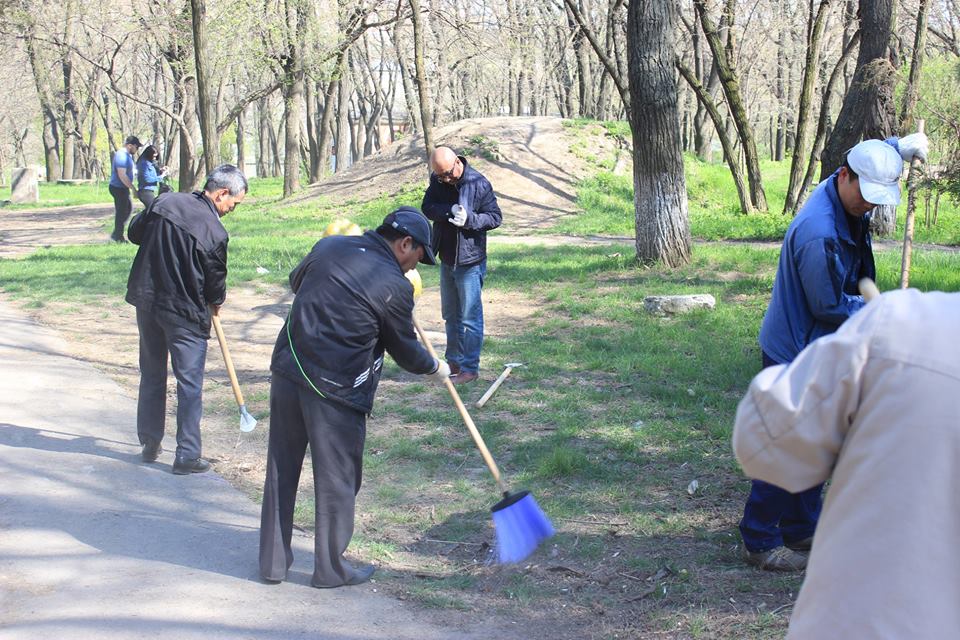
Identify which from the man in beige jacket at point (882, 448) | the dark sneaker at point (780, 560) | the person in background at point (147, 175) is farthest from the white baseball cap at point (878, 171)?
the person in background at point (147, 175)

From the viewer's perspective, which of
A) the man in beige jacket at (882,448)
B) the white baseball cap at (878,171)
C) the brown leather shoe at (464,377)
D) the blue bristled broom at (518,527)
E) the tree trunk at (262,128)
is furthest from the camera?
the tree trunk at (262,128)

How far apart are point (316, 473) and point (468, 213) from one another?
363 centimetres

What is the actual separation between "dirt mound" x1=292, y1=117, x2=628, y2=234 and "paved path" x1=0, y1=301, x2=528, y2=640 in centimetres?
1100

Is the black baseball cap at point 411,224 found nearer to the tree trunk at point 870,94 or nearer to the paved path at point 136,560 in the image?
the paved path at point 136,560

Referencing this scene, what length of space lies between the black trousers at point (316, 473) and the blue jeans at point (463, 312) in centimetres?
339

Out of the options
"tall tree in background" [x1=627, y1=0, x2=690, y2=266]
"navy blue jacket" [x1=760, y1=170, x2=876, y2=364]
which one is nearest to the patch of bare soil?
"tall tree in background" [x1=627, y1=0, x2=690, y2=266]

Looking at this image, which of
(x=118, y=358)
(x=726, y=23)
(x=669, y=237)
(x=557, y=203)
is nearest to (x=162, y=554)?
(x=118, y=358)

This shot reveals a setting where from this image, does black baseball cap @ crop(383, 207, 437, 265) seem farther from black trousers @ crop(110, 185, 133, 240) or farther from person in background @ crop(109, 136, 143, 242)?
black trousers @ crop(110, 185, 133, 240)

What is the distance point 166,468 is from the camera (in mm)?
6168

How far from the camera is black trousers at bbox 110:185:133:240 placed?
15859 mm

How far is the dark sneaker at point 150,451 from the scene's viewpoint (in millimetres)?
6180

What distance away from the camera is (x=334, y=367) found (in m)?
4.23

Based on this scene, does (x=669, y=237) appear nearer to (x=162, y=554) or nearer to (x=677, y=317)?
(x=677, y=317)

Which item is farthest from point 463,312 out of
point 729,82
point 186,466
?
point 729,82
